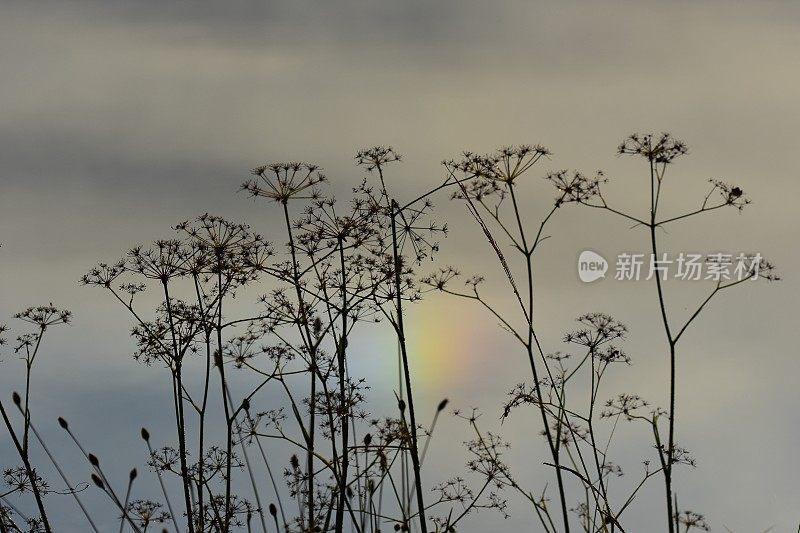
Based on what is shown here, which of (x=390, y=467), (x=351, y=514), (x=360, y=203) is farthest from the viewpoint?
(x=360, y=203)

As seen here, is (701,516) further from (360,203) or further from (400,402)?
(360,203)

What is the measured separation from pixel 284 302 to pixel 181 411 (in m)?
1.01

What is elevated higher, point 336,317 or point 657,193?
point 657,193

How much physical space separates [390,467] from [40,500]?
7.91 ft

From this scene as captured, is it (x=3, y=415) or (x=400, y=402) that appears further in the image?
(x=3, y=415)

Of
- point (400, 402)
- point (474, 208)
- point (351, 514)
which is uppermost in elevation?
point (474, 208)

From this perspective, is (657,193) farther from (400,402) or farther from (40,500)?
(40,500)

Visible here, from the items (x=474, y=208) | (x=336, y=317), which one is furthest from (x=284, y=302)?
(x=474, y=208)

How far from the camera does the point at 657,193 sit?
21.4 ft

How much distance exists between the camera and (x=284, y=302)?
6.73 m

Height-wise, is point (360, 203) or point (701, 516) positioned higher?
point (360, 203)

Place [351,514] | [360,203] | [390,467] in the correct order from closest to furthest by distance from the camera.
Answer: [351,514], [390,467], [360,203]

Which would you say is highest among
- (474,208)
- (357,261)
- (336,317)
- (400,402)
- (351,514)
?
(474,208)

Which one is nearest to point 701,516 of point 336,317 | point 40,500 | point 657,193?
point 657,193
